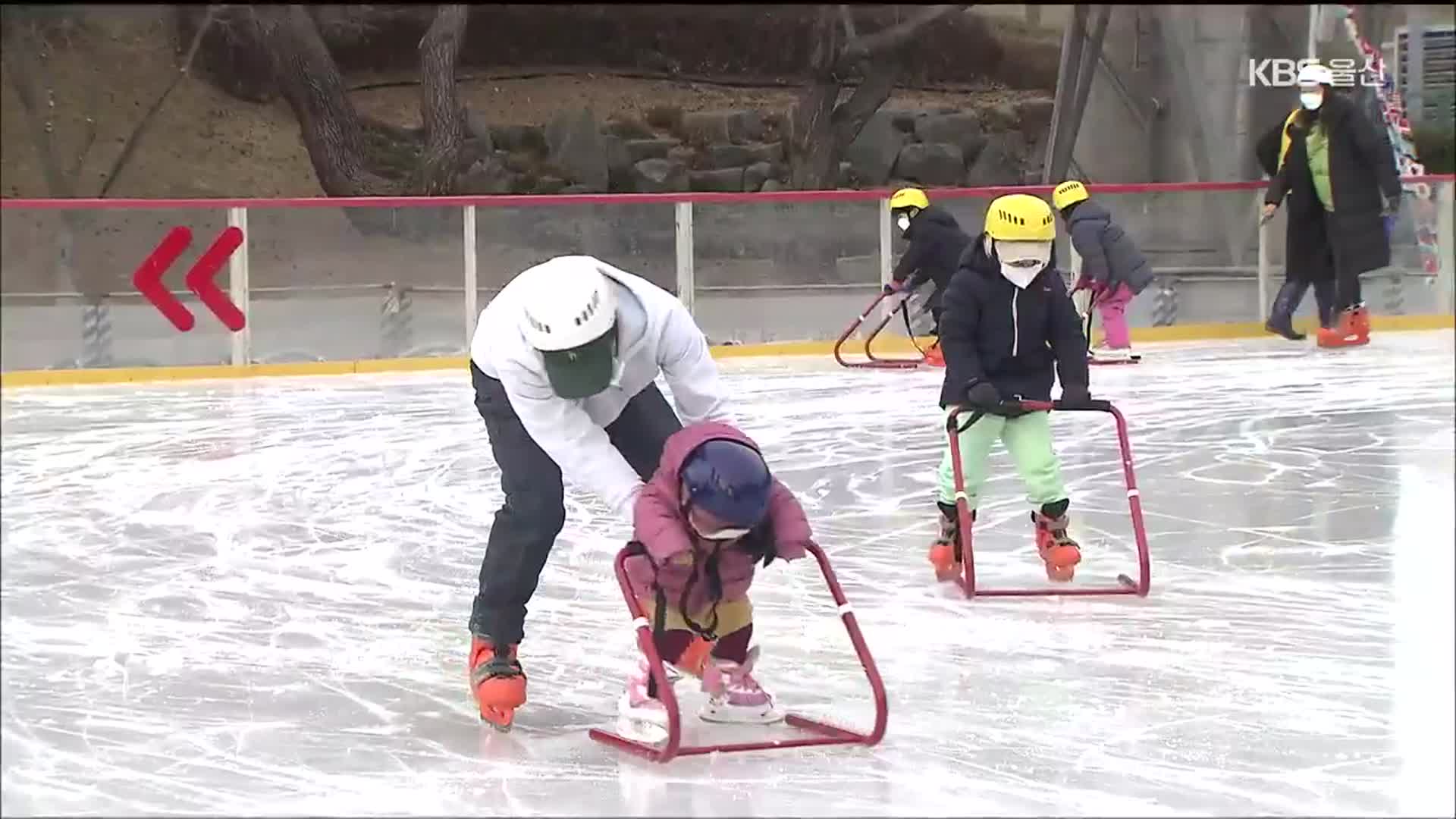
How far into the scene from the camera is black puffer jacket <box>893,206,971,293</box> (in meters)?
8.32

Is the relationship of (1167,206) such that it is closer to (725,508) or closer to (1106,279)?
(1106,279)

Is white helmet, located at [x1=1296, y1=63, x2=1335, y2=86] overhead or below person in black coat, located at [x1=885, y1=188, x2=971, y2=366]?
overhead

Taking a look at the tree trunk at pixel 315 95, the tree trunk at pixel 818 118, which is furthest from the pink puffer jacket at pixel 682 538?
the tree trunk at pixel 315 95

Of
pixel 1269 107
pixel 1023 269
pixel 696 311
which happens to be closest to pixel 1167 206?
pixel 1269 107

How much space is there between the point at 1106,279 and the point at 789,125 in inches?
269

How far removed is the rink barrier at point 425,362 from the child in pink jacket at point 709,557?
6.55m

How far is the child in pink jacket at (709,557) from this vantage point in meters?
2.44

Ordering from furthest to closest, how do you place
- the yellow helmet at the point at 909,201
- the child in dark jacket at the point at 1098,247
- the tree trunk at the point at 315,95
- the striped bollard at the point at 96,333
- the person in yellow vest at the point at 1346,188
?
1. the tree trunk at the point at 315,95
2. the person in yellow vest at the point at 1346,188
3. the striped bollard at the point at 96,333
4. the child in dark jacket at the point at 1098,247
5. the yellow helmet at the point at 909,201

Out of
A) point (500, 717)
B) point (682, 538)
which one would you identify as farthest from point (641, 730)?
point (682, 538)

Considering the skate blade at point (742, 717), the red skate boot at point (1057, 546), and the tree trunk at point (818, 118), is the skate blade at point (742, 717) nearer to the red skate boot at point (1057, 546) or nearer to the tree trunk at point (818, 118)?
the red skate boot at point (1057, 546)

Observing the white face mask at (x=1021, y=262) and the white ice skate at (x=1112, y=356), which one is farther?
the white ice skate at (x=1112, y=356)

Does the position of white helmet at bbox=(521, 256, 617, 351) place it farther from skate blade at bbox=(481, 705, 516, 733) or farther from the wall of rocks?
the wall of rocks

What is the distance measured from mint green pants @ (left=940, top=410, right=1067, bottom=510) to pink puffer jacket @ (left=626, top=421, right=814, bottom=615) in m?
1.35

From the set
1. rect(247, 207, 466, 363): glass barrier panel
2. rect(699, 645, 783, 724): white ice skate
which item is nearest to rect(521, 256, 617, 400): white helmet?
rect(699, 645, 783, 724): white ice skate
